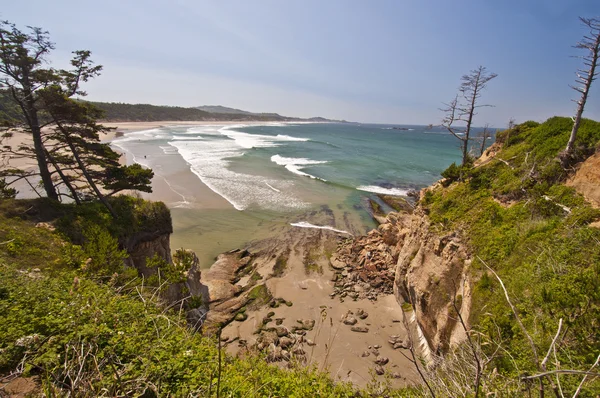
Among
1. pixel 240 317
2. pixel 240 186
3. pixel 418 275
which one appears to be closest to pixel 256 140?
pixel 240 186

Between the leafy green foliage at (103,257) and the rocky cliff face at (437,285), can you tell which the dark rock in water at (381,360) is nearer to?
the rocky cliff face at (437,285)

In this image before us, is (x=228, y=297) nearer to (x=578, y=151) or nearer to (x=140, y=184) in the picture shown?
(x=140, y=184)

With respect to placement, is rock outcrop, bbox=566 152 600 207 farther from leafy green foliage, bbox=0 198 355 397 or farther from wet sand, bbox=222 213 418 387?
leafy green foliage, bbox=0 198 355 397

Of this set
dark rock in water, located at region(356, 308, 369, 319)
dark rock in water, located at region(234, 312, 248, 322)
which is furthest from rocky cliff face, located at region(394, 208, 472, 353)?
dark rock in water, located at region(234, 312, 248, 322)

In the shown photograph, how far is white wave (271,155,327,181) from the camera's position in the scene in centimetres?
4438

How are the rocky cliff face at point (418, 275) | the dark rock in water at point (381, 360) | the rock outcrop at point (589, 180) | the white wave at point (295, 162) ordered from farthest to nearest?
the white wave at point (295, 162)
the dark rock in water at point (381, 360)
the rocky cliff face at point (418, 275)
the rock outcrop at point (589, 180)

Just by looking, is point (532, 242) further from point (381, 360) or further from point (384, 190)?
point (384, 190)

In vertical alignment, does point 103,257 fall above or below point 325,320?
above

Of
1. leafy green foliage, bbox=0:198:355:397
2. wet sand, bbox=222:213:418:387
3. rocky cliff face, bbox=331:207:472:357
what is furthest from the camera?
wet sand, bbox=222:213:418:387

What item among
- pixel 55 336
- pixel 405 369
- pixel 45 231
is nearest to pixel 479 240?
pixel 405 369

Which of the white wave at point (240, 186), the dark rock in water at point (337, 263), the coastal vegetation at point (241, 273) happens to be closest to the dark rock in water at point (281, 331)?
the coastal vegetation at point (241, 273)

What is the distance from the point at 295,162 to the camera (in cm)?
5247

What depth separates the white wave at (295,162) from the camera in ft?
146

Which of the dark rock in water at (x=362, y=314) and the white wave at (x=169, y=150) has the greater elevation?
the white wave at (x=169, y=150)
